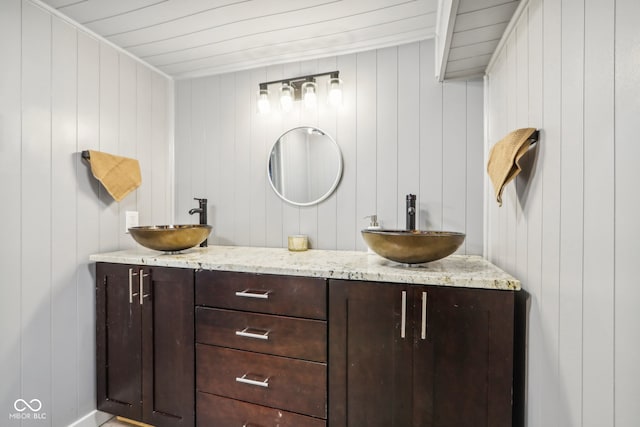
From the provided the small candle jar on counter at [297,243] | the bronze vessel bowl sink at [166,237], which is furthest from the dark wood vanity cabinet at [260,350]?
the small candle jar on counter at [297,243]


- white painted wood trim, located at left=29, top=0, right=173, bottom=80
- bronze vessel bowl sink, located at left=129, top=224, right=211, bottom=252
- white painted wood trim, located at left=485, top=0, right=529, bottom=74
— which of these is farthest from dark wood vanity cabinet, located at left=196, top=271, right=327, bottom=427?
white painted wood trim, located at left=29, top=0, right=173, bottom=80

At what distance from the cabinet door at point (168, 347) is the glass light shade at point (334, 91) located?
1.28 metres

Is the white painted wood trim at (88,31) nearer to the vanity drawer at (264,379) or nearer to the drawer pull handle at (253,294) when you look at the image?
the drawer pull handle at (253,294)

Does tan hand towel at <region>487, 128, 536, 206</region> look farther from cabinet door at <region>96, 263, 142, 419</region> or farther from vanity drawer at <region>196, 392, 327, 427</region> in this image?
cabinet door at <region>96, 263, 142, 419</region>

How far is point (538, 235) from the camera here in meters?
0.93

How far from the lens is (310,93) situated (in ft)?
5.99

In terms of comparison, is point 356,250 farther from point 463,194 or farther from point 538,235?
point 538,235

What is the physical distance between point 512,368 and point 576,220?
63cm

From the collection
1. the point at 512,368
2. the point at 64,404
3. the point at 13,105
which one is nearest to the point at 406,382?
the point at 512,368

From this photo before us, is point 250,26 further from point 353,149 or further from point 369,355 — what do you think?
point 369,355

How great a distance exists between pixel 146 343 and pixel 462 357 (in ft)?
4.84

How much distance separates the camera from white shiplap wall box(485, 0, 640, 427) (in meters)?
0.54

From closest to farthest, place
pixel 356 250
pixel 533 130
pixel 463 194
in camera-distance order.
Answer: pixel 533 130 < pixel 463 194 < pixel 356 250

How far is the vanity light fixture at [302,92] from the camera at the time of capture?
1790 millimetres
